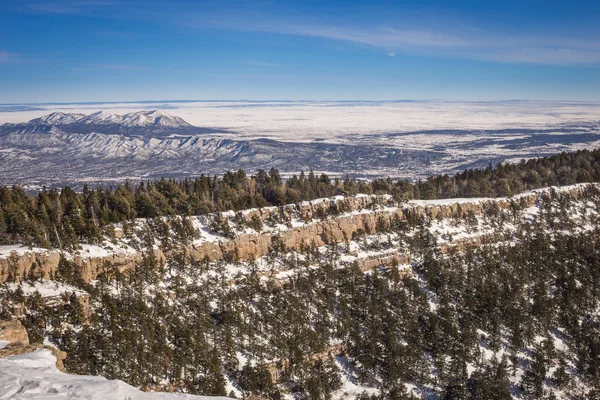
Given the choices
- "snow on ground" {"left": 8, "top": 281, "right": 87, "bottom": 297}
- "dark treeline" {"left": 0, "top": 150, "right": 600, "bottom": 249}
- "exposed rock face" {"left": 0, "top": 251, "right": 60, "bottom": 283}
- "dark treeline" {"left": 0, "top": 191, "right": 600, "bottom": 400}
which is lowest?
"dark treeline" {"left": 0, "top": 191, "right": 600, "bottom": 400}

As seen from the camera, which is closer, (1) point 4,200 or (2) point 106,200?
(1) point 4,200

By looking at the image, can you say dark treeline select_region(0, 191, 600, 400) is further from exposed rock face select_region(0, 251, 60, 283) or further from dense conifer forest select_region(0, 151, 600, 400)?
exposed rock face select_region(0, 251, 60, 283)

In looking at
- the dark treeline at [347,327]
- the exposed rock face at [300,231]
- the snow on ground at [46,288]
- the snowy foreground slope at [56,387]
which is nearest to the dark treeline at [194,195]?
the exposed rock face at [300,231]

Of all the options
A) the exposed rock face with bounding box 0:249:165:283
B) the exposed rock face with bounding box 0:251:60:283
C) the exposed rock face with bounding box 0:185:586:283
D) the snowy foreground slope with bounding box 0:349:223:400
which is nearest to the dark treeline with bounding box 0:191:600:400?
the exposed rock face with bounding box 0:249:165:283

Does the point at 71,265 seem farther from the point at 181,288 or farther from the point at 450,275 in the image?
the point at 450,275

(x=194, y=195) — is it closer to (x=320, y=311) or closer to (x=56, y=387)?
(x=320, y=311)

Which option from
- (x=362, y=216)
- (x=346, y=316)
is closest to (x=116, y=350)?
(x=346, y=316)

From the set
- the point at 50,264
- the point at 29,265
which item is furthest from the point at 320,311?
the point at 29,265
